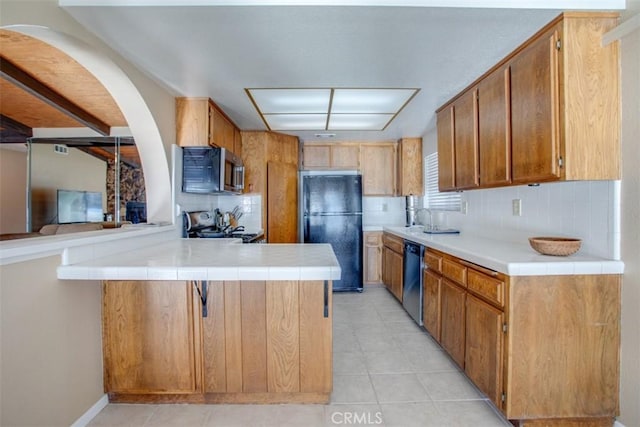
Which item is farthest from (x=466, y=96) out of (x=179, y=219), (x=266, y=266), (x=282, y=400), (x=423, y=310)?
(x=179, y=219)

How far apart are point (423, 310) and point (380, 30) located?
7.56 feet

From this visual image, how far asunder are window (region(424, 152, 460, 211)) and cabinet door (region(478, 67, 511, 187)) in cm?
122

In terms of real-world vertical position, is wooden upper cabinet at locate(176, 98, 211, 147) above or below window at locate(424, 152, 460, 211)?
above

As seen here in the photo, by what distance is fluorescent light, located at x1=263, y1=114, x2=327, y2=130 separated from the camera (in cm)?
331

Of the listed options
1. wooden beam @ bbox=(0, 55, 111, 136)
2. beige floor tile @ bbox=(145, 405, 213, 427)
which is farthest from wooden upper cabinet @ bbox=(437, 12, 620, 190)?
wooden beam @ bbox=(0, 55, 111, 136)

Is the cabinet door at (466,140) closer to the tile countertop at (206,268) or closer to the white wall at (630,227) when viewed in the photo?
the white wall at (630,227)

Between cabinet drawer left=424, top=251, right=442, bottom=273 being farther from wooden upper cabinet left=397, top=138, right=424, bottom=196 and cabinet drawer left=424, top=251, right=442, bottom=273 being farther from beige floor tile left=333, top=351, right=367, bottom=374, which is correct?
wooden upper cabinet left=397, top=138, right=424, bottom=196

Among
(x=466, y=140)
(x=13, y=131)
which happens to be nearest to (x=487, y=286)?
(x=466, y=140)

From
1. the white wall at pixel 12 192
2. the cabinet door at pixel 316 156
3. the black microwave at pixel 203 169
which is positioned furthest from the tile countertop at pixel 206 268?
the white wall at pixel 12 192

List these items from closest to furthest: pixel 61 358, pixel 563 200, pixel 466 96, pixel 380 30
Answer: pixel 61 358, pixel 380 30, pixel 563 200, pixel 466 96

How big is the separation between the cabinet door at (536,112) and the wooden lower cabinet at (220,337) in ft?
4.54

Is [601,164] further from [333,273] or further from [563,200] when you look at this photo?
[333,273]

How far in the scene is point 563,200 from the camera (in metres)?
1.93

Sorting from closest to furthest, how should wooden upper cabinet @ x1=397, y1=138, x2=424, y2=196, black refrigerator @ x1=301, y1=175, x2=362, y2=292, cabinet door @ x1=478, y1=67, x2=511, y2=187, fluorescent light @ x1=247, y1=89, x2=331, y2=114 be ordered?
cabinet door @ x1=478, y1=67, x2=511, y2=187
fluorescent light @ x1=247, y1=89, x2=331, y2=114
black refrigerator @ x1=301, y1=175, x2=362, y2=292
wooden upper cabinet @ x1=397, y1=138, x2=424, y2=196
